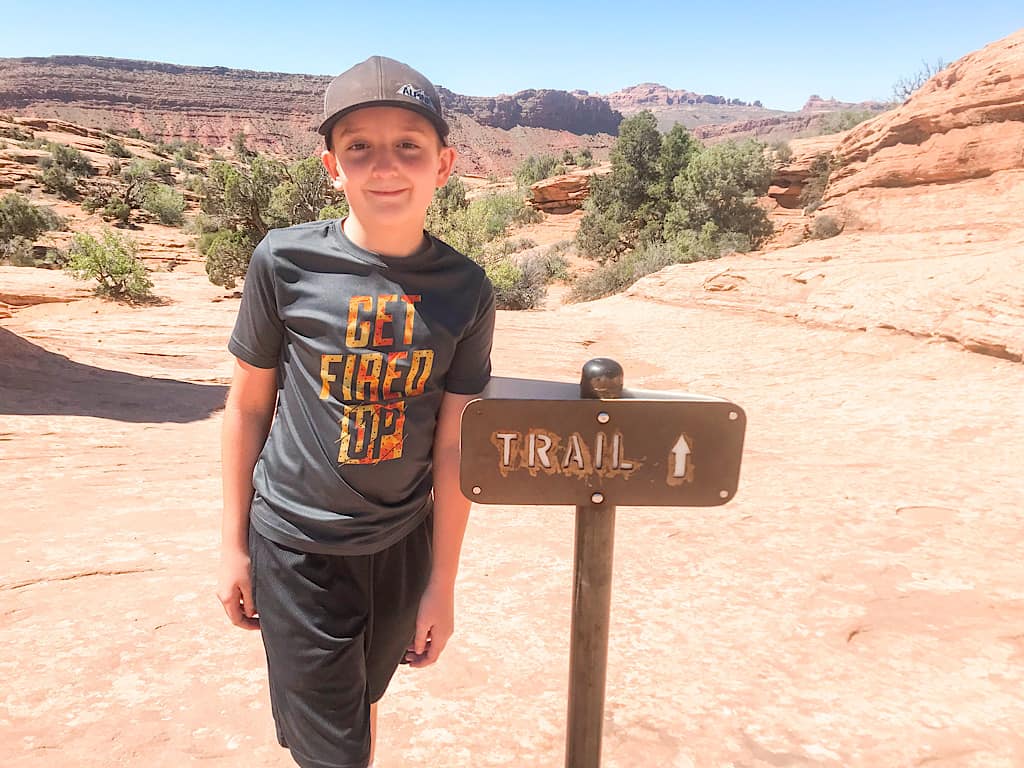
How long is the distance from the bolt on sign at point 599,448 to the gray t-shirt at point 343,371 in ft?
0.72

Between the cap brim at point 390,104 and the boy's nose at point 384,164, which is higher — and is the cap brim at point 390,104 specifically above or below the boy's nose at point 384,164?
above

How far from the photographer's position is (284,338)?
127 centimetres

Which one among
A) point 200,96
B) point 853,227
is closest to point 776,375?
point 853,227

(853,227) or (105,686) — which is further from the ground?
(853,227)

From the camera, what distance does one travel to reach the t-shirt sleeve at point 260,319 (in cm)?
123

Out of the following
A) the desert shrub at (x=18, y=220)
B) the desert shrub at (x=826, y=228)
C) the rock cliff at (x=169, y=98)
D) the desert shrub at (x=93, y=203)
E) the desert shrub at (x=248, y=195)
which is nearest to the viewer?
→ the desert shrub at (x=826, y=228)

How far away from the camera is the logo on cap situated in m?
1.17

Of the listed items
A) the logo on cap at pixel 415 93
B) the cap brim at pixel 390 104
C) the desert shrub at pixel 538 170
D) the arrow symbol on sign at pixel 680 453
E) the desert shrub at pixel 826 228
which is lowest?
the arrow symbol on sign at pixel 680 453

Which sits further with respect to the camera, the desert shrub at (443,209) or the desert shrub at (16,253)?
the desert shrub at (16,253)

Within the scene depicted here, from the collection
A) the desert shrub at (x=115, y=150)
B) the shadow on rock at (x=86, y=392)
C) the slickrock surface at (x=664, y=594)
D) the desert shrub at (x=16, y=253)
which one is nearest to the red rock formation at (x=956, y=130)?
the slickrock surface at (x=664, y=594)

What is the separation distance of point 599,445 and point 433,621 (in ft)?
1.75

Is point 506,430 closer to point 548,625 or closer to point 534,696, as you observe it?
point 534,696

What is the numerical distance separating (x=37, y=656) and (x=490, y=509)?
2.14 metres

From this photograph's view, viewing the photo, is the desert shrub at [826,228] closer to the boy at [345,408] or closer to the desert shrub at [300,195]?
the desert shrub at [300,195]
